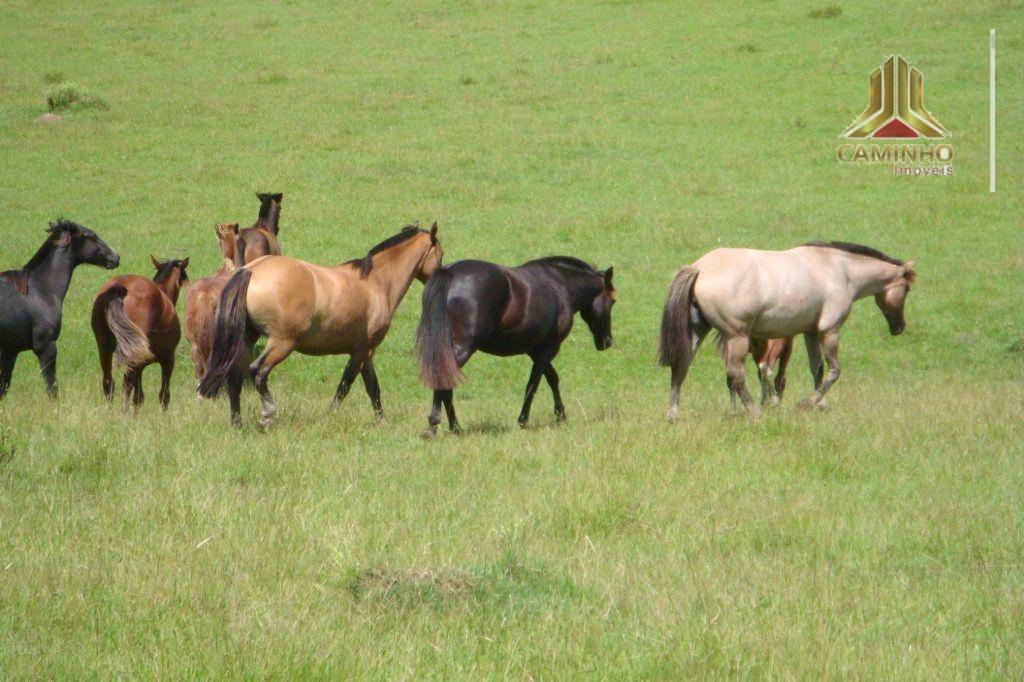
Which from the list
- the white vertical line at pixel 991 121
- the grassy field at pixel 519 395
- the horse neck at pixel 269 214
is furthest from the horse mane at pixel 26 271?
the white vertical line at pixel 991 121

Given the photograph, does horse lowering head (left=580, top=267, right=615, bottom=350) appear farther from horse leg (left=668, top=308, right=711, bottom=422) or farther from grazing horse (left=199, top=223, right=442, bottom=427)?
grazing horse (left=199, top=223, right=442, bottom=427)

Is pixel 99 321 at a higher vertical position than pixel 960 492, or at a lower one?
higher

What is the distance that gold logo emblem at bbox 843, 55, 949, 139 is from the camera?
24766mm

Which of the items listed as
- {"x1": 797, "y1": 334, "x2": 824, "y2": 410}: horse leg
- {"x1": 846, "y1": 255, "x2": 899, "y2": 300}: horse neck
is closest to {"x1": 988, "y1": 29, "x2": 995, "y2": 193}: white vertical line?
{"x1": 846, "y1": 255, "x2": 899, "y2": 300}: horse neck

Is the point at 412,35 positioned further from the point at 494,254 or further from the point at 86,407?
the point at 86,407

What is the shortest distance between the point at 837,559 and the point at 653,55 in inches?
1040

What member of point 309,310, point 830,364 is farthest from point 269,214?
point 830,364

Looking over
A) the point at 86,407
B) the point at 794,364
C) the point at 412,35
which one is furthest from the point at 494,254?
the point at 412,35

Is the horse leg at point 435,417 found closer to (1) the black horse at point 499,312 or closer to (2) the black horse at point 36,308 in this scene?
(1) the black horse at point 499,312

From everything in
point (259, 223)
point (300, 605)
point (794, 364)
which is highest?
point (259, 223)

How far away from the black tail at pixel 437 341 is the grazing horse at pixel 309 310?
0.83 meters

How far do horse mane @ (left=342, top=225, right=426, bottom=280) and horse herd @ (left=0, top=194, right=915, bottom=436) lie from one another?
0.8 inches

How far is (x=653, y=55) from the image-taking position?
101ft

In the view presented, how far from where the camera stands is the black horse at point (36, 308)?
36.1ft
